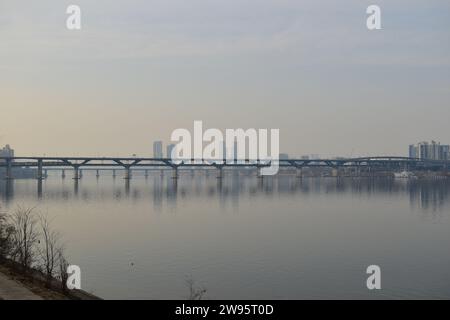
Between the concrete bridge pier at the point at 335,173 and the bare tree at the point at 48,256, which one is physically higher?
the bare tree at the point at 48,256

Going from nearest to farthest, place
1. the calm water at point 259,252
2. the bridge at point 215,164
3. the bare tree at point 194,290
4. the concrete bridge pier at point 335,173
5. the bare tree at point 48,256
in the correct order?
1. the bare tree at point 48,256
2. the bare tree at point 194,290
3. the calm water at point 259,252
4. the bridge at point 215,164
5. the concrete bridge pier at point 335,173

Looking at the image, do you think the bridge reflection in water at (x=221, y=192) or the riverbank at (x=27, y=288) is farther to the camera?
the bridge reflection in water at (x=221, y=192)

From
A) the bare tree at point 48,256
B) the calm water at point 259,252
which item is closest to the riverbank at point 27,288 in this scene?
the bare tree at point 48,256

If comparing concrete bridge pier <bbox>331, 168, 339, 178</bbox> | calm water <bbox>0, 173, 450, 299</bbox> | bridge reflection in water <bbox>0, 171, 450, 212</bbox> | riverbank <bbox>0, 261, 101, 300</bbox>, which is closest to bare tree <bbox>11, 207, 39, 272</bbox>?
riverbank <bbox>0, 261, 101, 300</bbox>

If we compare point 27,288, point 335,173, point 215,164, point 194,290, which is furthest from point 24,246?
point 335,173

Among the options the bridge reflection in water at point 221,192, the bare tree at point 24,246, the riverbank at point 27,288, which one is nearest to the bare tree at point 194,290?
the riverbank at point 27,288

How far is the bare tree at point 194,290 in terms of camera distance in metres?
13.4

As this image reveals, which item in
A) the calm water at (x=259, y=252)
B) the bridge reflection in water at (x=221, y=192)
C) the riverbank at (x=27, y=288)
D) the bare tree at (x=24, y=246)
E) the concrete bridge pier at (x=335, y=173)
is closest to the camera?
the riverbank at (x=27, y=288)

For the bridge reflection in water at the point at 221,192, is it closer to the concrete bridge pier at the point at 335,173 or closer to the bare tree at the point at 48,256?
the bare tree at the point at 48,256

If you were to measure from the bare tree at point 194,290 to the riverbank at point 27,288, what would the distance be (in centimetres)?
256

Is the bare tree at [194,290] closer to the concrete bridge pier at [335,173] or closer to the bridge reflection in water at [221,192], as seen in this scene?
the bridge reflection in water at [221,192]

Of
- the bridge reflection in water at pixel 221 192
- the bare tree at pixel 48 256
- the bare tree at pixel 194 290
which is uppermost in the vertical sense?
the bare tree at pixel 48 256

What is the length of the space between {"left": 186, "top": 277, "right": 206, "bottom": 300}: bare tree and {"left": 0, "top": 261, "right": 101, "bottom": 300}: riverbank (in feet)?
8.41

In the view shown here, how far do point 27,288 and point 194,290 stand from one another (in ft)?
15.3
